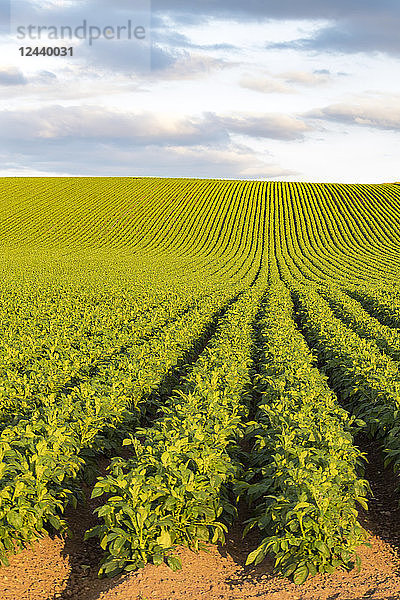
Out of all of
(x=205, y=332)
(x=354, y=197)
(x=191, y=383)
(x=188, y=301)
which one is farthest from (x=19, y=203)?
(x=191, y=383)

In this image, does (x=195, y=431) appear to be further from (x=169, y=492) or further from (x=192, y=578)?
(x=192, y=578)

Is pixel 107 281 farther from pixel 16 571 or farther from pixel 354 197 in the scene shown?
pixel 354 197

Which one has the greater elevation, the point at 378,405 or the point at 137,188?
the point at 137,188

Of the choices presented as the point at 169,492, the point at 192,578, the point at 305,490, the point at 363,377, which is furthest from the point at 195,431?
the point at 363,377

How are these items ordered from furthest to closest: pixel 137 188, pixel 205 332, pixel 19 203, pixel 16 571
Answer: pixel 137 188 → pixel 19 203 → pixel 205 332 → pixel 16 571

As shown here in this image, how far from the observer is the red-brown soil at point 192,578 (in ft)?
17.8

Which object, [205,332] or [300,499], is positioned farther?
[205,332]

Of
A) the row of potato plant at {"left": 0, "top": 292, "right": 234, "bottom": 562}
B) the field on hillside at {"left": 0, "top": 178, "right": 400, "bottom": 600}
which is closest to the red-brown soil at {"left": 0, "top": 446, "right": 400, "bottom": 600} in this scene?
the field on hillside at {"left": 0, "top": 178, "right": 400, "bottom": 600}

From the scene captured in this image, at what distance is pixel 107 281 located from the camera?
3119 centimetres

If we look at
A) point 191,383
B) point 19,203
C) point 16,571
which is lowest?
point 16,571

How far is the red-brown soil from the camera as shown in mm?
5430

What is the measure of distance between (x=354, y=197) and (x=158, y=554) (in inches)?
3126

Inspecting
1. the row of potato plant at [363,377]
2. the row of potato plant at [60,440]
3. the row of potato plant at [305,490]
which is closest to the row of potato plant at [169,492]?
the row of potato plant at [305,490]

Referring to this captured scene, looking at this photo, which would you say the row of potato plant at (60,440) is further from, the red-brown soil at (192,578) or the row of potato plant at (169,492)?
the row of potato plant at (169,492)
